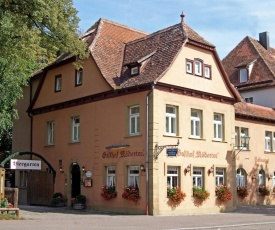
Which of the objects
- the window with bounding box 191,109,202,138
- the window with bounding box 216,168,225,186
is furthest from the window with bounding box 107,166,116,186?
the window with bounding box 216,168,225,186

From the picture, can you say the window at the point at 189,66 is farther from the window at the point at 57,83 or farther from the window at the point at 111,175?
the window at the point at 57,83

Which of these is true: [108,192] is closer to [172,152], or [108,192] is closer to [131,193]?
[131,193]

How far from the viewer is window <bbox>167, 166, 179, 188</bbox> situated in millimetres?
25938

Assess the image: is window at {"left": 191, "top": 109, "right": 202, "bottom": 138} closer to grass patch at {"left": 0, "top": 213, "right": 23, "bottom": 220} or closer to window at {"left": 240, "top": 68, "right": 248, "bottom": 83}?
grass patch at {"left": 0, "top": 213, "right": 23, "bottom": 220}

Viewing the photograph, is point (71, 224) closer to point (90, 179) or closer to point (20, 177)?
point (90, 179)

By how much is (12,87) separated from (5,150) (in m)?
13.2

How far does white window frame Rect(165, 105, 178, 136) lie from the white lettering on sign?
371 inches

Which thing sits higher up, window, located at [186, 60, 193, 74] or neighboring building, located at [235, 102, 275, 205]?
window, located at [186, 60, 193, 74]

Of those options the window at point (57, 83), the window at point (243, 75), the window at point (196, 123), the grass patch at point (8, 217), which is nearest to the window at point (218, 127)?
the window at point (196, 123)

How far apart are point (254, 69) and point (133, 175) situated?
20922mm

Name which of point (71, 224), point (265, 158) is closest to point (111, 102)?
point (71, 224)

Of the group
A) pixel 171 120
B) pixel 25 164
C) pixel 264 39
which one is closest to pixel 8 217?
pixel 25 164

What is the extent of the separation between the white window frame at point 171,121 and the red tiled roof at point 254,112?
8.17m

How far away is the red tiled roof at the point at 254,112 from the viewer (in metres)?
34.3
